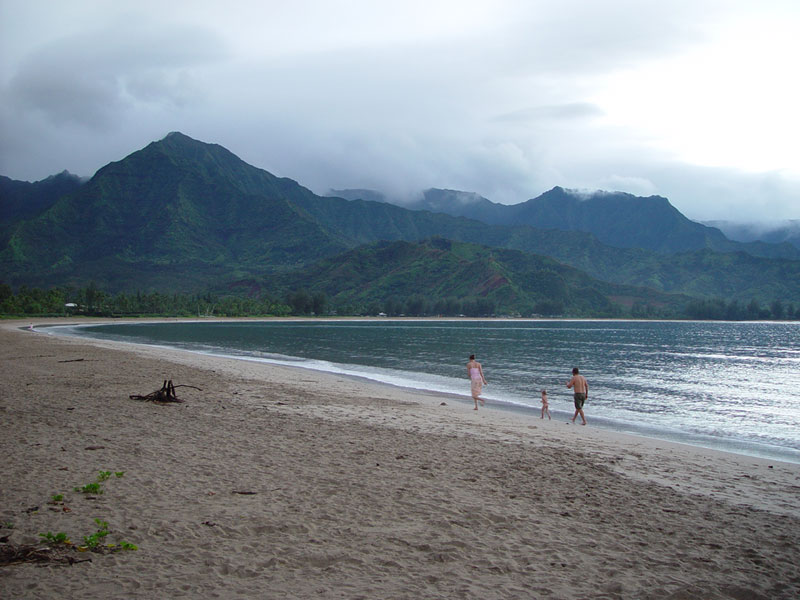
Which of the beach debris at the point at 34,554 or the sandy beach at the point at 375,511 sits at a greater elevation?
the beach debris at the point at 34,554

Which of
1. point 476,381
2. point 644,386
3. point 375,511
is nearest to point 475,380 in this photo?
point 476,381

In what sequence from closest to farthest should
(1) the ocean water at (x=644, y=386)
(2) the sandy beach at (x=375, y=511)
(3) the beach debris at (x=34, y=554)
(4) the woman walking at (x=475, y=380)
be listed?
(3) the beach debris at (x=34, y=554), (2) the sandy beach at (x=375, y=511), (1) the ocean water at (x=644, y=386), (4) the woman walking at (x=475, y=380)

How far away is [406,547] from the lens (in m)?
6.61

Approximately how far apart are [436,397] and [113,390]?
44.5 ft

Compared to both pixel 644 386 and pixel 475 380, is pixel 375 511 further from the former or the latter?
pixel 644 386

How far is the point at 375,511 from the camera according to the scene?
7793mm

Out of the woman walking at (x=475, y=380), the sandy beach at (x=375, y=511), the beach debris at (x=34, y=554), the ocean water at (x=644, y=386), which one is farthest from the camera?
the woman walking at (x=475, y=380)

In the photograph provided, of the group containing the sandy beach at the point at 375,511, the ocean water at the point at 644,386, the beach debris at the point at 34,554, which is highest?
the beach debris at the point at 34,554

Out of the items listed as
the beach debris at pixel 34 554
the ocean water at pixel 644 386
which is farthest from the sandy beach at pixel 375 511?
the ocean water at pixel 644 386

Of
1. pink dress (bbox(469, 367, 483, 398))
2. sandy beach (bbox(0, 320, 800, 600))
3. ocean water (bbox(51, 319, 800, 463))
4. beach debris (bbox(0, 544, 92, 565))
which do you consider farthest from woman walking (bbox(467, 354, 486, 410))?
beach debris (bbox(0, 544, 92, 565))

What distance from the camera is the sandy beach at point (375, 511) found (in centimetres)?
574

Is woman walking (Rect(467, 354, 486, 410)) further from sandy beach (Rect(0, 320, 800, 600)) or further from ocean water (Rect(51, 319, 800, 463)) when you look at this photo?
sandy beach (Rect(0, 320, 800, 600))

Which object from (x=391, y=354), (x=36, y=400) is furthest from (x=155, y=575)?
(x=391, y=354)

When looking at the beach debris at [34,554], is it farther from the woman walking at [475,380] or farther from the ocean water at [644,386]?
the ocean water at [644,386]
